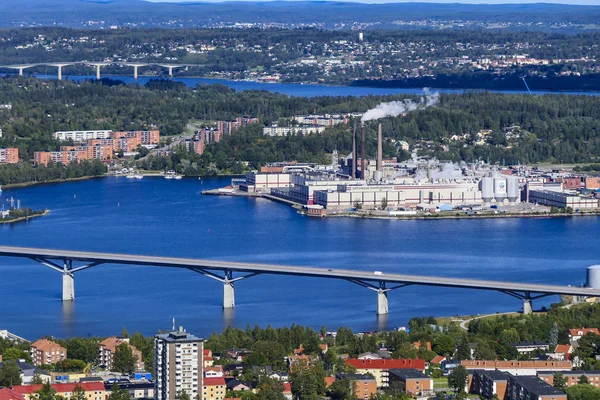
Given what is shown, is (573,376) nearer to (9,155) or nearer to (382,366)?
(382,366)

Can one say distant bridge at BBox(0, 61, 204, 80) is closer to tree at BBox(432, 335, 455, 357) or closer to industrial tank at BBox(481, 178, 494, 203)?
industrial tank at BBox(481, 178, 494, 203)

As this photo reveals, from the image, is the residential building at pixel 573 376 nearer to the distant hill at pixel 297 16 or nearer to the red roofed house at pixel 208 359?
the red roofed house at pixel 208 359

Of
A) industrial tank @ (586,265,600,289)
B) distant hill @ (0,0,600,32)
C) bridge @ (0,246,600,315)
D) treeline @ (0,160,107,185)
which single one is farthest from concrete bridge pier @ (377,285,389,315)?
distant hill @ (0,0,600,32)

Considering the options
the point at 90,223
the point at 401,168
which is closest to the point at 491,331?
the point at 90,223

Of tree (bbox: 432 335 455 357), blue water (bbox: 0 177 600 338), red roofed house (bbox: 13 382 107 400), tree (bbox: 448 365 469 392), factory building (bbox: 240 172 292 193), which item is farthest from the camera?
factory building (bbox: 240 172 292 193)

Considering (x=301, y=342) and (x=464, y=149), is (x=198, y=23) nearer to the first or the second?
(x=464, y=149)

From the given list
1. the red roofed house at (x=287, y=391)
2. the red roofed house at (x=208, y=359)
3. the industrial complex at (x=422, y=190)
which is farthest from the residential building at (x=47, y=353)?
the industrial complex at (x=422, y=190)
